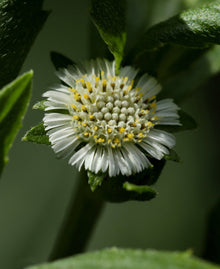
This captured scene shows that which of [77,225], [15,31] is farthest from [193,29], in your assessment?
[77,225]

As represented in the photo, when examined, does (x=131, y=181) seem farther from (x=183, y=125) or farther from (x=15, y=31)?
(x=15, y=31)

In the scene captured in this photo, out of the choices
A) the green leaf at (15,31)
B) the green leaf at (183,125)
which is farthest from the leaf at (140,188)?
the green leaf at (15,31)

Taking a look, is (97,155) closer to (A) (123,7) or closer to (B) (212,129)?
(A) (123,7)

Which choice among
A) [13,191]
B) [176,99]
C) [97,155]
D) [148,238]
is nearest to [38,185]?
[13,191]

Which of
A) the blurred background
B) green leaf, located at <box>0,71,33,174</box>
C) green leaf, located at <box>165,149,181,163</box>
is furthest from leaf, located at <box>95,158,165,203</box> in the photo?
the blurred background

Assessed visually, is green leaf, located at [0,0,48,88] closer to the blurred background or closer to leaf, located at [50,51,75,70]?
leaf, located at [50,51,75,70]
